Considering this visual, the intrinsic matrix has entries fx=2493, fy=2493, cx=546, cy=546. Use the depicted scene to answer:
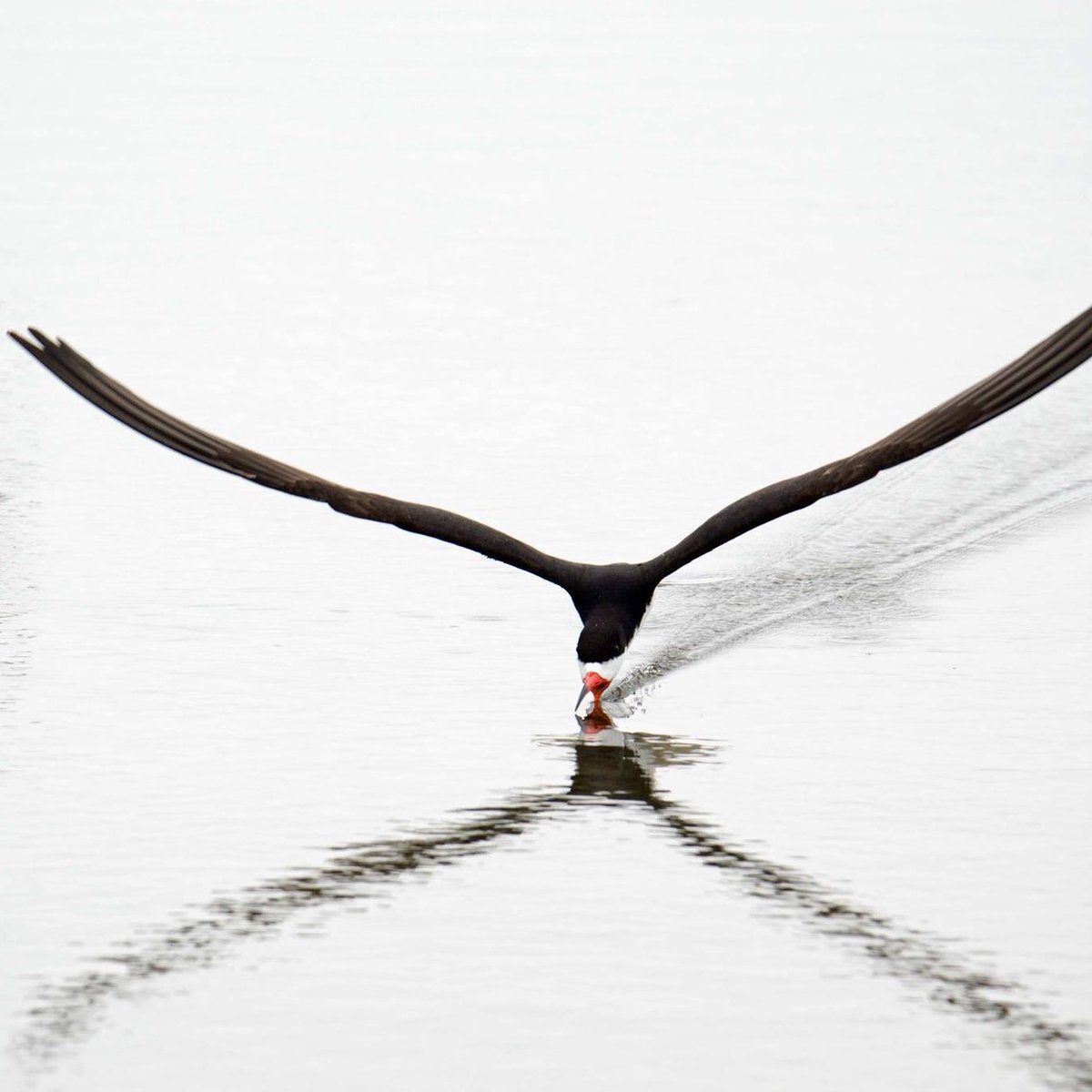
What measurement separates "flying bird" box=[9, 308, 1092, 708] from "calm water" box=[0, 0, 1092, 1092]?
37 cm

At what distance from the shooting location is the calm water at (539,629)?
718 centimetres

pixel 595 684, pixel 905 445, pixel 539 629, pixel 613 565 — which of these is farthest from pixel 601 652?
pixel 905 445

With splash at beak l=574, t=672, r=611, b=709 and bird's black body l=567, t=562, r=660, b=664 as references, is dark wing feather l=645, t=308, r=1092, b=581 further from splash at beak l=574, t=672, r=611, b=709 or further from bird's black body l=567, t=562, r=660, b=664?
splash at beak l=574, t=672, r=611, b=709

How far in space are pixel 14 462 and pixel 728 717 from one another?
20.2 ft

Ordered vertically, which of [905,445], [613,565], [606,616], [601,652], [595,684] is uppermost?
[905,445]

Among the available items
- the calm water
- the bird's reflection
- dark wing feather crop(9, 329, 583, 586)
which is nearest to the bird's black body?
dark wing feather crop(9, 329, 583, 586)

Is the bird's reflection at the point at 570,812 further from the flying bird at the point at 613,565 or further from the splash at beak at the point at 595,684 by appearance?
the flying bird at the point at 613,565

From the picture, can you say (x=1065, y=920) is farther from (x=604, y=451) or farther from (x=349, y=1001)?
(x=604, y=451)

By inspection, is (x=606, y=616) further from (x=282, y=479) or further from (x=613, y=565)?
(x=282, y=479)

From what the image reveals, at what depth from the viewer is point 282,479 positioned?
1098 cm

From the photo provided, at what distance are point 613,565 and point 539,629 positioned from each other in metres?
0.74

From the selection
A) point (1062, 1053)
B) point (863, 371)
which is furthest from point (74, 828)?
point (863, 371)

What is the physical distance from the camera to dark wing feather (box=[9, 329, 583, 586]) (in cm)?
1084

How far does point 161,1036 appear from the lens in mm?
6859
